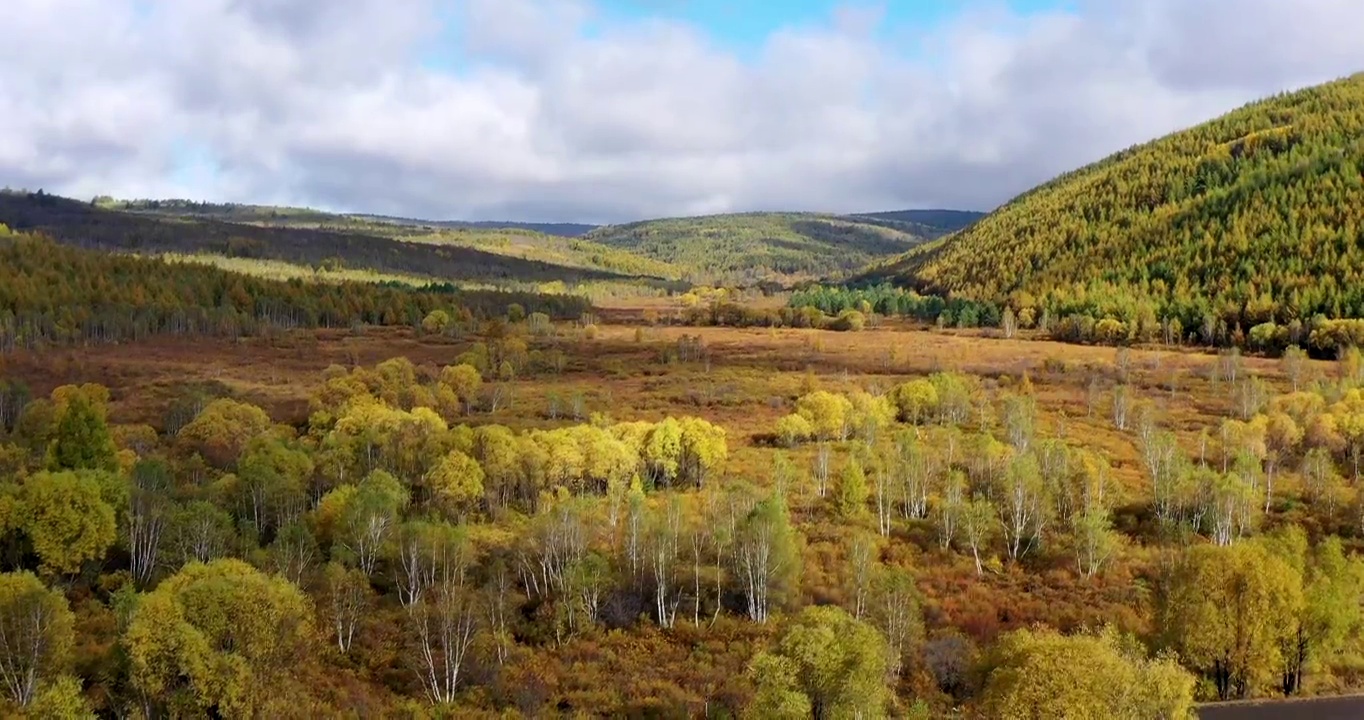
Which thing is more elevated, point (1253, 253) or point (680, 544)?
point (1253, 253)

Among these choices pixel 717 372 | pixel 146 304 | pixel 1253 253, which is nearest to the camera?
pixel 717 372

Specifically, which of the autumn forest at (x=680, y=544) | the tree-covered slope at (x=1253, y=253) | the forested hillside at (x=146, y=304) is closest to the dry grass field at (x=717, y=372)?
the autumn forest at (x=680, y=544)

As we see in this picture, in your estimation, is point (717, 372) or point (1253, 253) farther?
point (1253, 253)

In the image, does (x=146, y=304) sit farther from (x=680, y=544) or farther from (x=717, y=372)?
(x=680, y=544)

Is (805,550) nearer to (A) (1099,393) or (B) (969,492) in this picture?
(B) (969,492)

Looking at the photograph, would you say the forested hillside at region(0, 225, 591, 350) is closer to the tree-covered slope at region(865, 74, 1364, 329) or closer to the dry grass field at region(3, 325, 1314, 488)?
the dry grass field at region(3, 325, 1314, 488)

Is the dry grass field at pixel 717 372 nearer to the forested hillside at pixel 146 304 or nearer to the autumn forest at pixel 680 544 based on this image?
the autumn forest at pixel 680 544

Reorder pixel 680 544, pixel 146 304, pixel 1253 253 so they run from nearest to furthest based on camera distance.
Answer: pixel 680 544 → pixel 1253 253 → pixel 146 304

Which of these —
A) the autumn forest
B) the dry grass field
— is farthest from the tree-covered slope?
the autumn forest

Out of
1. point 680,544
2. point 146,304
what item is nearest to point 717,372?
point 680,544
